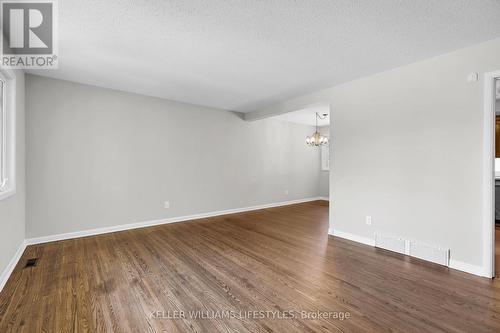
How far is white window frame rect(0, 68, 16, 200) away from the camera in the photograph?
2.56 m

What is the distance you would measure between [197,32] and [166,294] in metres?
2.56

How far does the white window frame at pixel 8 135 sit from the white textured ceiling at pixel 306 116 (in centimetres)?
457

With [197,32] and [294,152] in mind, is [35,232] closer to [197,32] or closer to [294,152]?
[197,32]

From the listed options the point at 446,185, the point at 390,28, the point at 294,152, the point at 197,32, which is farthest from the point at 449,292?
the point at 294,152

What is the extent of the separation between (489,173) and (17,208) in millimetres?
5551

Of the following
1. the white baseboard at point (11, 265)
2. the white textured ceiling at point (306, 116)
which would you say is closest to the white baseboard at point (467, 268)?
the white textured ceiling at point (306, 116)

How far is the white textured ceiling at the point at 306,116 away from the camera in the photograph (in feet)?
18.3

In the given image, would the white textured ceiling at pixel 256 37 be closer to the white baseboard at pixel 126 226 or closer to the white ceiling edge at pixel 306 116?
the white ceiling edge at pixel 306 116

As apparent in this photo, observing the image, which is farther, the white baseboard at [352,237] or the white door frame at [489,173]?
the white baseboard at [352,237]

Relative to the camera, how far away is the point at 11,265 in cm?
255

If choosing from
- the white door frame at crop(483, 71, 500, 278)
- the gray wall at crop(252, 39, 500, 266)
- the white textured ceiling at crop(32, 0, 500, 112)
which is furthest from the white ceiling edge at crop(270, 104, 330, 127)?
the white door frame at crop(483, 71, 500, 278)

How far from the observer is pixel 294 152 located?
708 cm

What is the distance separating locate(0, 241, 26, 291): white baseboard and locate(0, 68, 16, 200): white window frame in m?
0.79

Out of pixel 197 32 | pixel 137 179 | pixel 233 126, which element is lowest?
pixel 137 179
